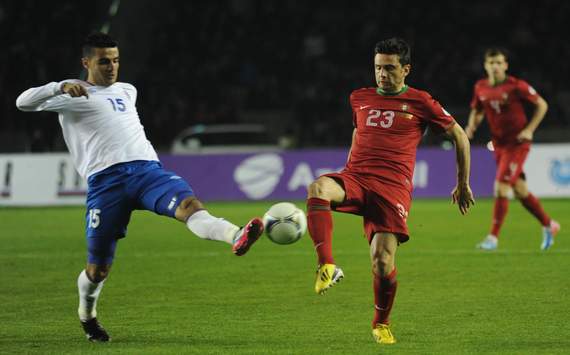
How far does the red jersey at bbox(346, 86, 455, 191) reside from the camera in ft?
21.8

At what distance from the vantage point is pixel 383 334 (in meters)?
6.48

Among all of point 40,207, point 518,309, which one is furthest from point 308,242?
point 40,207

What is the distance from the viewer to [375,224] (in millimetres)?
6520

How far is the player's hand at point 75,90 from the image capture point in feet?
20.4

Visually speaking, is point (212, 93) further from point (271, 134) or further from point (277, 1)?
point (277, 1)

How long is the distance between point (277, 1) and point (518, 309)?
2360 cm

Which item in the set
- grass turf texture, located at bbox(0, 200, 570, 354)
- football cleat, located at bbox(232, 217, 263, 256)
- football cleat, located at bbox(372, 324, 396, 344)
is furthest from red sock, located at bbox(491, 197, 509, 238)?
football cleat, located at bbox(232, 217, 263, 256)

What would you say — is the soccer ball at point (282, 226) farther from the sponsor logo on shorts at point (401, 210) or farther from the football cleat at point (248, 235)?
the sponsor logo on shorts at point (401, 210)

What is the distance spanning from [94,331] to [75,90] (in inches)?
65.4

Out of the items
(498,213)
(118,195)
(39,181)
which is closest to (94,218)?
(118,195)

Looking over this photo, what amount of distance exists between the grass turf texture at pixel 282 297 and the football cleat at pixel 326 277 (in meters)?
0.51

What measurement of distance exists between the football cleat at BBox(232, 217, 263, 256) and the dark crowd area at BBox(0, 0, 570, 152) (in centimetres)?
1971

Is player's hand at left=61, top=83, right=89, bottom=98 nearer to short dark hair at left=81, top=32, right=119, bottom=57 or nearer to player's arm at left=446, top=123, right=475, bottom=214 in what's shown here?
short dark hair at left=81, top=32, right=119, bottom=57

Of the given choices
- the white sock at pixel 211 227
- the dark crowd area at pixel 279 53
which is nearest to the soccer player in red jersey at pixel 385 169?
the white sock at pixel 211 227
